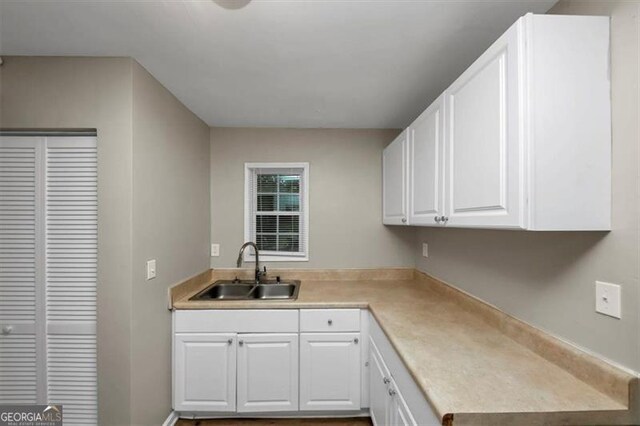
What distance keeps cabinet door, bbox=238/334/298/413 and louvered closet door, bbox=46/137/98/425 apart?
843mm

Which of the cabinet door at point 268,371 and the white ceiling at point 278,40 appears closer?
the white ceiling at point 278,40

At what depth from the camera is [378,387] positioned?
1.65 m

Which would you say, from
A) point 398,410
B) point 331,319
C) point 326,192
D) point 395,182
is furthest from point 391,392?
point 326,192

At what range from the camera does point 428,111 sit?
1.56 meters

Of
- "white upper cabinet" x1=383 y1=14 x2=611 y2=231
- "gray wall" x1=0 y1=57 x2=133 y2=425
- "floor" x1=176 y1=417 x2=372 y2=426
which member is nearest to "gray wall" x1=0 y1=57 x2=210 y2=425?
"gray wall" x1=0 y1=57 x2=133 y2=425

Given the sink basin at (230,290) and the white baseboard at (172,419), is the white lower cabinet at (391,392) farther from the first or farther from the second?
the white baseboard at (172,419)

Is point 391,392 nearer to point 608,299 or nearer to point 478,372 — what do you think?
point 478,372

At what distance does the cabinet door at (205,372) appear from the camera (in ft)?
6.28

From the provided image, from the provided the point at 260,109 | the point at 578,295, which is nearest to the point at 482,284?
the point at 578,295

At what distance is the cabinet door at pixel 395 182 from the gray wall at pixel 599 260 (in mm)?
747

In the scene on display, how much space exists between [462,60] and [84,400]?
112 inches

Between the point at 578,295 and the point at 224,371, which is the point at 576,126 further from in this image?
the point at 224,371

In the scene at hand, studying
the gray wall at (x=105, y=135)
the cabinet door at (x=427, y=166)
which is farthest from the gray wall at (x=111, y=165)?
the cabinet door at (x=427, y=166)

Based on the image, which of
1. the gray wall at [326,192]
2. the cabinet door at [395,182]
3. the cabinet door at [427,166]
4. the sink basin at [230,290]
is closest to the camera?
the cabinet door at [427,166]
